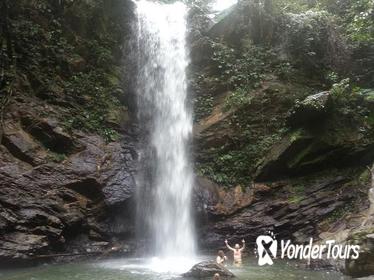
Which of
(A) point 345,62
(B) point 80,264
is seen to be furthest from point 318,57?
(B) point 80,264

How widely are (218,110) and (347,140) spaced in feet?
15.8

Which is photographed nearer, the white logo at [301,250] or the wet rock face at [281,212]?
the white logo at [301,250]

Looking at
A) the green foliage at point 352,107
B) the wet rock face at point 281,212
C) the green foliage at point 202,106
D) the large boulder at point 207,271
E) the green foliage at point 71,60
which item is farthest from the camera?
the green foliage at point 202,106

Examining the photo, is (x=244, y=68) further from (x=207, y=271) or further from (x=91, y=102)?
(x=207, y=271)

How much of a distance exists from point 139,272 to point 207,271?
1900 mm

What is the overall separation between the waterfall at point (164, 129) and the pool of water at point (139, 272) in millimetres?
1905

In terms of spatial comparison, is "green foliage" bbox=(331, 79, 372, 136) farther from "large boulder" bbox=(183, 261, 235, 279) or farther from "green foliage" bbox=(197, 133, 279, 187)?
"large boulder" bbox=(183, 261, 235, 279)

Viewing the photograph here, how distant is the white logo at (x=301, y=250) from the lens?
9.27m

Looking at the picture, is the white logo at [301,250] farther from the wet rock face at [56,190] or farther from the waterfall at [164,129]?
the wet rock face at [56,190]

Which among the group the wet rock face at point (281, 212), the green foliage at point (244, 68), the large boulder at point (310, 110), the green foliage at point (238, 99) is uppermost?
the green foliage at point (244, 68)

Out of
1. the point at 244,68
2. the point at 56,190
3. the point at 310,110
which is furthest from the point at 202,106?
the point at 56,190

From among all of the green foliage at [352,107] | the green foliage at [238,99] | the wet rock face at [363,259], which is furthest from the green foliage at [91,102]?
the wet rock face at [363,259]

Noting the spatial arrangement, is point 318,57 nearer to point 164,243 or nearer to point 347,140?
point 347,140

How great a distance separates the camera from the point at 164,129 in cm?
1570
